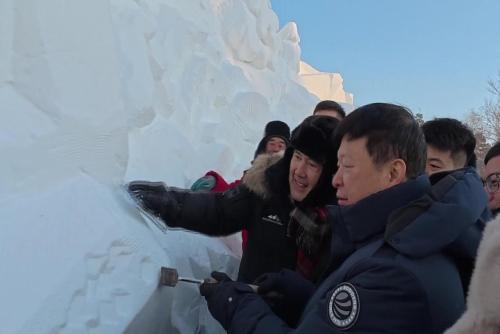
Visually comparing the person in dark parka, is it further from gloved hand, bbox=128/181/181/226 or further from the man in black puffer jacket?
gloved hand, bbox=128/181/181/226

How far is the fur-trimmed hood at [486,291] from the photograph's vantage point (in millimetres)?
673

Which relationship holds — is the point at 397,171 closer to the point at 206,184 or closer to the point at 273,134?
the point at 206,184

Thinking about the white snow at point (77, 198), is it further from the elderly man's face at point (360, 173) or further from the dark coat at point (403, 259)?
the elderly man's face at point (360, 173)

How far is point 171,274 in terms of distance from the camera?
5.22 ft

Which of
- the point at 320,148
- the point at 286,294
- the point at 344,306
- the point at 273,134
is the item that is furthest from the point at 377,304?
the point at 273,134

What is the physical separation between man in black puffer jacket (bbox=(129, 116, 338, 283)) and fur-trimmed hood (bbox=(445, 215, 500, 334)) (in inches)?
34.7

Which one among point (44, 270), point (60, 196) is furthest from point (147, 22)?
point (44, 270)

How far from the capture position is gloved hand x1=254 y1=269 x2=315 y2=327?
1.38 metres

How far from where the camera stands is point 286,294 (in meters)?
1.38

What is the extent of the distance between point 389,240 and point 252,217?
924 mm

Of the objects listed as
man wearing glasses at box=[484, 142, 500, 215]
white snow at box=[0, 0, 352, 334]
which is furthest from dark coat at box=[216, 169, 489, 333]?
man wearing glasses at box=[484, 142, 500, 215]

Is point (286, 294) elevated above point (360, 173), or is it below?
below

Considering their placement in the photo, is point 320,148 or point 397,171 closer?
point 397,171

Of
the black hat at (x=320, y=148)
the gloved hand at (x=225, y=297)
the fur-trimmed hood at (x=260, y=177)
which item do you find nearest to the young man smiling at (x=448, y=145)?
the black hat at (x=320, y=148)
